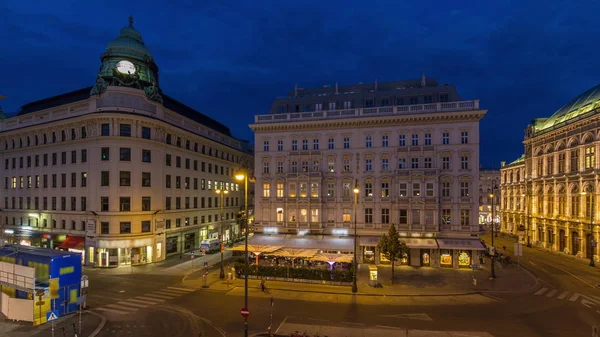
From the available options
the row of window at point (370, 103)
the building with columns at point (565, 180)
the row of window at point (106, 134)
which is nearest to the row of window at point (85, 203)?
the row of window at point (106, 134)

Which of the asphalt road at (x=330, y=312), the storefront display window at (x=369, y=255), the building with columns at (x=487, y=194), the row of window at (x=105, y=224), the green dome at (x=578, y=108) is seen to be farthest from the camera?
the building with columns at (x=487, y=194)

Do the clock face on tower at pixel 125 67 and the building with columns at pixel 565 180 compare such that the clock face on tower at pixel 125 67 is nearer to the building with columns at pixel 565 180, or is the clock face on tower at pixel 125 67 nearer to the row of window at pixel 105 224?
the row of window at pixel 105 224

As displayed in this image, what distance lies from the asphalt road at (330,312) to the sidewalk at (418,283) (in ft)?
4.56

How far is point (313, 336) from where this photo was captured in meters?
18.8

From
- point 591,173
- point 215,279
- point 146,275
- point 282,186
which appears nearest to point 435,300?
point 215,279

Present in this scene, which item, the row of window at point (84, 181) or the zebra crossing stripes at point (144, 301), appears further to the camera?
the row of window at point (84, 181)

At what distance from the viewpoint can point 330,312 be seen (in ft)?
81.0

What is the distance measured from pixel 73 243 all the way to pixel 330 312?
115ft

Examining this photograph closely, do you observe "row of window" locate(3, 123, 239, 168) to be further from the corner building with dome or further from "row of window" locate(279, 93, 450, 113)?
"row of window" locate(279, 93, 450, 113)

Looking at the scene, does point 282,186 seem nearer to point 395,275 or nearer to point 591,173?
point 395,275

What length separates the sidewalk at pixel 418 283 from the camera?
30438 mm

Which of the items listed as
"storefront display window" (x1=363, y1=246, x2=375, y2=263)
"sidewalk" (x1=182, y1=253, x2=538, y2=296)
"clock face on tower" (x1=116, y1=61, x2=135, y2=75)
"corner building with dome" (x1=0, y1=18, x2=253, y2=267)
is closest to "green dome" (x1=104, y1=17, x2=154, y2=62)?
"corner building with dome" (x1=0, y1=18, x2=253, y2=267)

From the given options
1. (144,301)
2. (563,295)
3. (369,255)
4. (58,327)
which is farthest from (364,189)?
(58,327)

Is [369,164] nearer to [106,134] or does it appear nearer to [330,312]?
[330,312]
